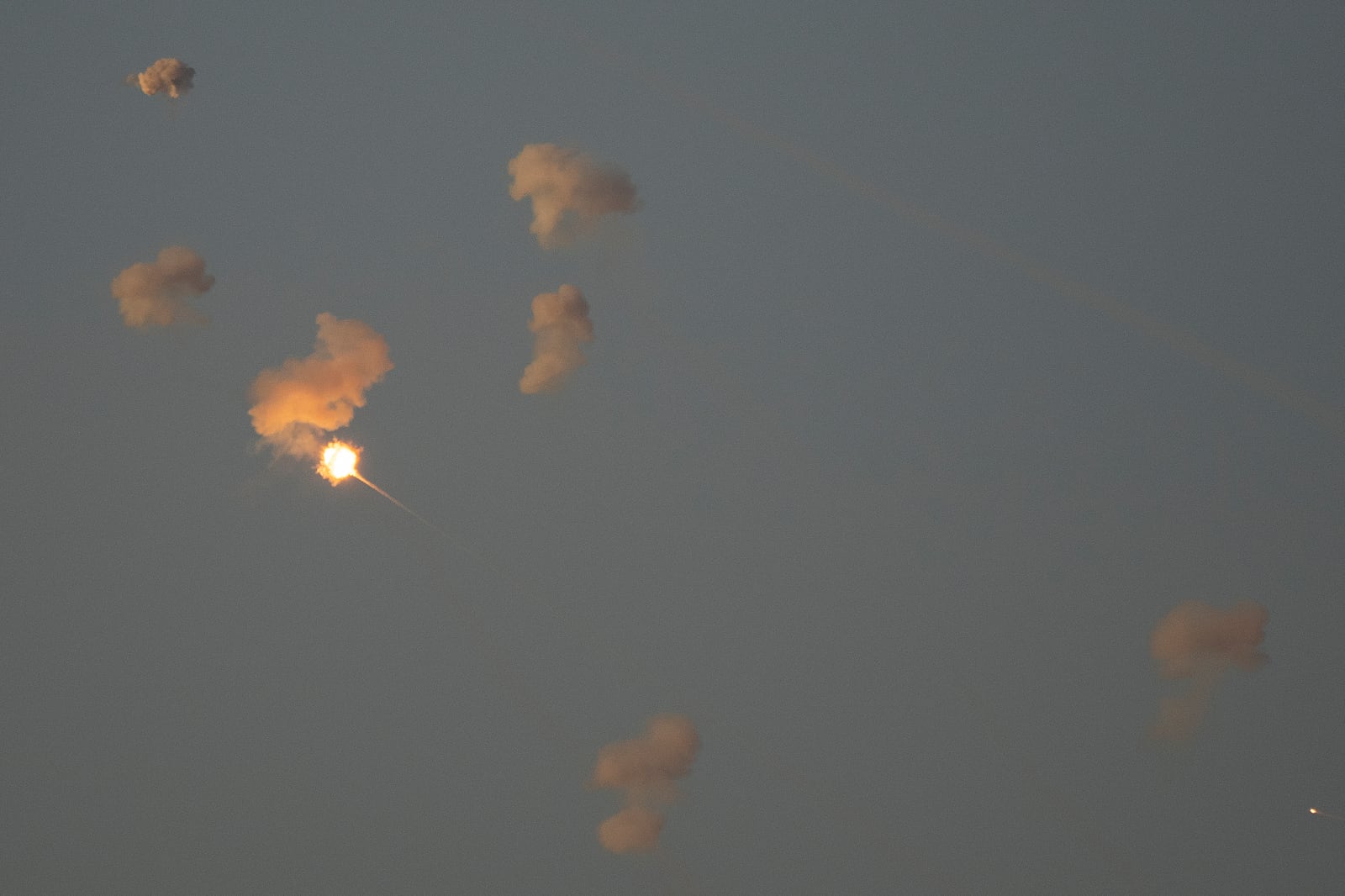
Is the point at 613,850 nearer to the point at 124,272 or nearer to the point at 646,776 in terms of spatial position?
the point at 646,776

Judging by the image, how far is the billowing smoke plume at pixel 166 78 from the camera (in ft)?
128

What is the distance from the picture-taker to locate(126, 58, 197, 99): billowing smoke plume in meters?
39.0

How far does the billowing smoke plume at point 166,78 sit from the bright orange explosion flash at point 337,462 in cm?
1066

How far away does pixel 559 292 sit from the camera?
38.8m

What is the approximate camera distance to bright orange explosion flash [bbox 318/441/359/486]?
133ft

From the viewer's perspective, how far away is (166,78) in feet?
128

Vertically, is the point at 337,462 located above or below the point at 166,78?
below

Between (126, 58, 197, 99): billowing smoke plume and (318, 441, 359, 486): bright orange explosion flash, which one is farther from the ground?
(126, 58, 197, 99): billowing smoke plume

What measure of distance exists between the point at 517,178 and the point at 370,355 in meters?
6.35

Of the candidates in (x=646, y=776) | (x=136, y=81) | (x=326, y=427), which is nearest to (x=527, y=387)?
(x=326, y=427)

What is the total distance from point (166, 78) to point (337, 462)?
11.6m

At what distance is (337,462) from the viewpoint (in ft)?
134

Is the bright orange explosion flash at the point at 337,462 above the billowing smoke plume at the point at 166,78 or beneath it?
beneath

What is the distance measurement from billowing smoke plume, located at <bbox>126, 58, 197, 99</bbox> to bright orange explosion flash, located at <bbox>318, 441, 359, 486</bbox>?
420 inches
